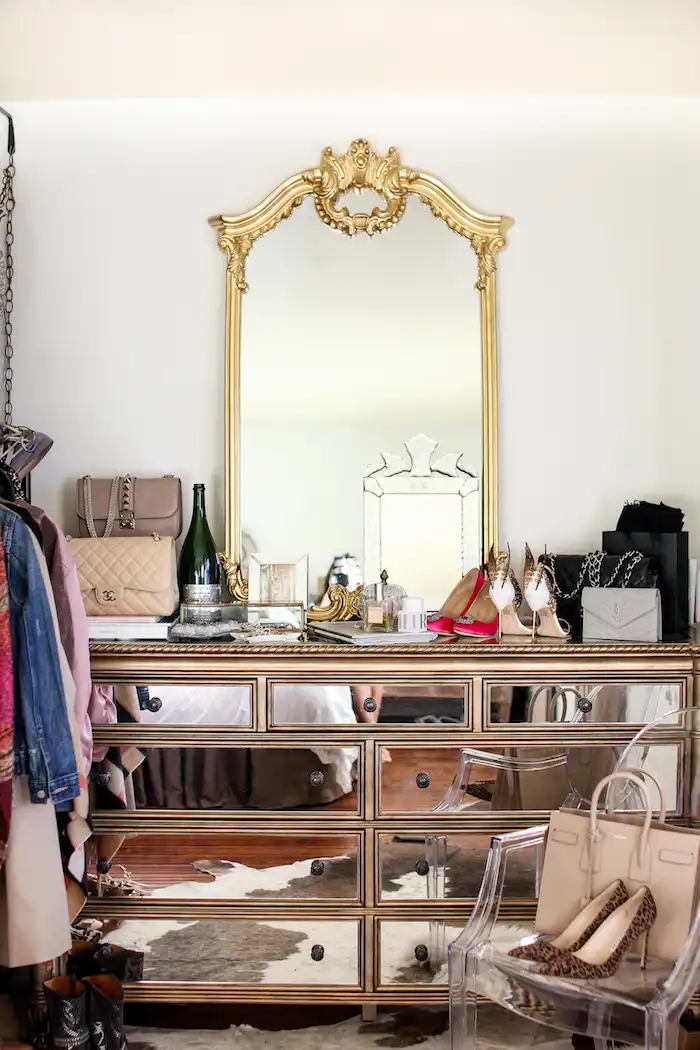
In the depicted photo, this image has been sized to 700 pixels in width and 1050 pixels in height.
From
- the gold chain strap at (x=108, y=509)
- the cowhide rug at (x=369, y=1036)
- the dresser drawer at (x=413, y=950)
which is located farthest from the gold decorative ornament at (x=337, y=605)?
the cowhide rug at (x=369, y=1036)

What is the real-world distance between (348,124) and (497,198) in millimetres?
554

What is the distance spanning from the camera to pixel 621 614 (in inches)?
102

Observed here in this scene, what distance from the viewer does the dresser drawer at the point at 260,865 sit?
8.18 ft

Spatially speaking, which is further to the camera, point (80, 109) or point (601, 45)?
point (80, 109)

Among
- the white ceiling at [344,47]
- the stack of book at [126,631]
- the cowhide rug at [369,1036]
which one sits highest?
the white ceiling at [344,47]

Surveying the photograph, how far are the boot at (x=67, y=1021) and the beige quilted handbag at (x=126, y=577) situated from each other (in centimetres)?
103

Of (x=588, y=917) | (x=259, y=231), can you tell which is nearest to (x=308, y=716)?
(x=588, y=917)

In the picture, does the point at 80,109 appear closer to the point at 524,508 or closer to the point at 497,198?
the point at 497,198

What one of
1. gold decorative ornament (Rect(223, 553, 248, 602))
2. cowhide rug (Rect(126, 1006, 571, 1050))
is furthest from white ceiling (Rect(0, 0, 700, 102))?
cowhide rug (Rect(126, 1006, 571, 1050))

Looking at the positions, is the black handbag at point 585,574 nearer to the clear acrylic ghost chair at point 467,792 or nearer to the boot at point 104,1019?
the clear acrylic ghost chair at point 467,792

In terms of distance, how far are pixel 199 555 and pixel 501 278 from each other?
136cm

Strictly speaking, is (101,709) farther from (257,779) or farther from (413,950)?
(413,950)

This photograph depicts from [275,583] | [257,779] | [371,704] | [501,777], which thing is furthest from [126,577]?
[501,777]

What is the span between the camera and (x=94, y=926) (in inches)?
99.1
